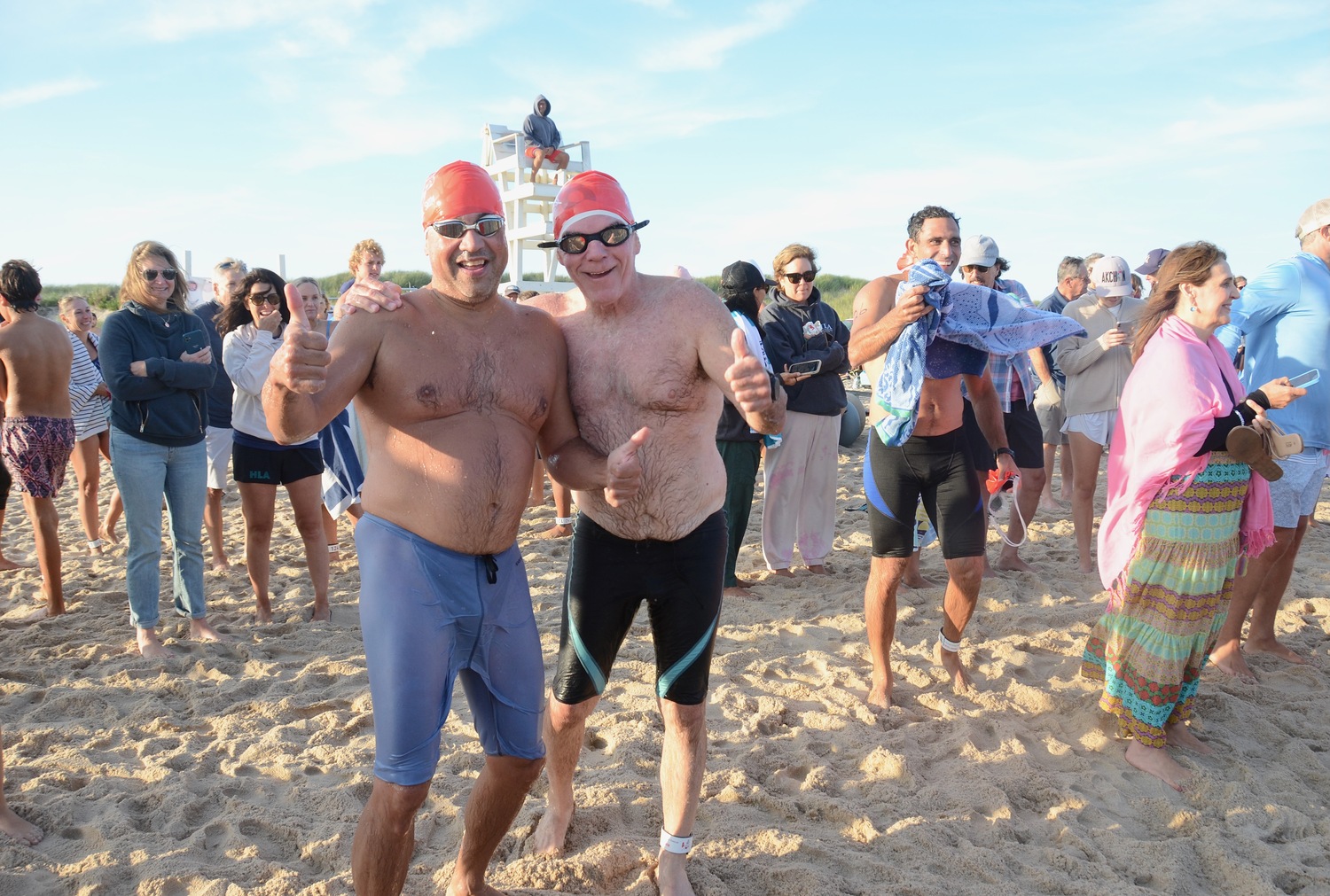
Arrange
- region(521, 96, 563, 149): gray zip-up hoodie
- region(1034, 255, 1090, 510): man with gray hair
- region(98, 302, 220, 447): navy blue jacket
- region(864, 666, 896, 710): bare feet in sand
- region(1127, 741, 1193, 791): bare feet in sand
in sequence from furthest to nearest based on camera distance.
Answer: region(521, 96, 563, 149): gray zip-up hoodie, region(1034, 255, 1090, 510): man with gray hair, region(98, 302, 220, 447): navy blue jacket, region(864, 666, 896, 710): bare feet in sand, region(1127, 741, 1193, 791): bare feet in sand

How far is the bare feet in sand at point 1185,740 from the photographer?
13.5ft

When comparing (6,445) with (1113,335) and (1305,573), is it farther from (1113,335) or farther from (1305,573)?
(1305,573)

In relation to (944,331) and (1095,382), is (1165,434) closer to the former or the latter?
(944,331)

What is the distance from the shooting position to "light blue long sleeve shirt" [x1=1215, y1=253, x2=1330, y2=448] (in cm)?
475

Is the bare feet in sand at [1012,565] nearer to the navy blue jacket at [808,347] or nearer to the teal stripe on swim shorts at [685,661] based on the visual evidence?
the navy blue jacket at [808,347]

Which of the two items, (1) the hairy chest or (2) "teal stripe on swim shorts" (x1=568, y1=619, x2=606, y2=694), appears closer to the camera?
(1) the hairy chest

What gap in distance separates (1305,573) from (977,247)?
3.77m

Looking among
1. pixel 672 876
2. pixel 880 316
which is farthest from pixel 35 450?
pixel 880 316

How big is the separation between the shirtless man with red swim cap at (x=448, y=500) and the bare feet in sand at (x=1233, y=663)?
401 cm

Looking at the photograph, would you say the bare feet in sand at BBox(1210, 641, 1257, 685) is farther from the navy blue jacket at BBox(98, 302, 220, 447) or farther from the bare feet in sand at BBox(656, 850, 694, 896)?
the navy blue jacket at BBox(98, 302, 220, 447)

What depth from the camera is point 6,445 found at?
233 inches

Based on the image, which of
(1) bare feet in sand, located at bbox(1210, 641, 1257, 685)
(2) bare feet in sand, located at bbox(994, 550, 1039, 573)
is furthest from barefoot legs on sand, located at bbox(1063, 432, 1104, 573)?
(1) bare feet in sand, located at bbox(1210, 641, 1257, 685)

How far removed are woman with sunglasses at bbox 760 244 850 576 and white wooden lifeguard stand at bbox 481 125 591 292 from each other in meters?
8.14

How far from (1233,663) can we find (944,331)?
2.54 metres
